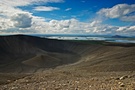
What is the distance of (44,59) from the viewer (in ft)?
213

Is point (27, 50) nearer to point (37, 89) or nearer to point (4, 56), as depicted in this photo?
point (4, 56)

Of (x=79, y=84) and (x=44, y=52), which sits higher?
(x=79, y=84)

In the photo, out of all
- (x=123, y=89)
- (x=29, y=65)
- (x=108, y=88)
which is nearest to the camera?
(x=123, y=89)

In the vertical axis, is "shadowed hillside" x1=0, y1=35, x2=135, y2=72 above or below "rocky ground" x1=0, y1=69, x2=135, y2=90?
below

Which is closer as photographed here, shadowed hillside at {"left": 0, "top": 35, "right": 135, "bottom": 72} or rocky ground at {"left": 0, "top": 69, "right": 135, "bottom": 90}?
rocky ground at {"left": 0, "top": 69, "right": 135, "bottom": 90}

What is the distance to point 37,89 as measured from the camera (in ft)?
36.6

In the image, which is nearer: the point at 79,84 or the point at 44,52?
the point at 79,84

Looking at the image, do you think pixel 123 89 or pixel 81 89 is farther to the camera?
pixel 81 89

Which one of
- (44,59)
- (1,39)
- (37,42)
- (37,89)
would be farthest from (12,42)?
(37,89)

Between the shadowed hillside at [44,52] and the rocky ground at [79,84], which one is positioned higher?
the rocky ground at [79,84]

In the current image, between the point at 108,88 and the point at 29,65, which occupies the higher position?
the point at 108,88

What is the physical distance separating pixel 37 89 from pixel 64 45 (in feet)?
344

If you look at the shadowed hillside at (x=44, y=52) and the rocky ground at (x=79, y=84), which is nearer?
the rocky ground at (x=79, y=84)

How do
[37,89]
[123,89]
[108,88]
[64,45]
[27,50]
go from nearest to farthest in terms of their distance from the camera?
[123,89] < [108,88] < [37,89] < [27,50] < [64,45]
